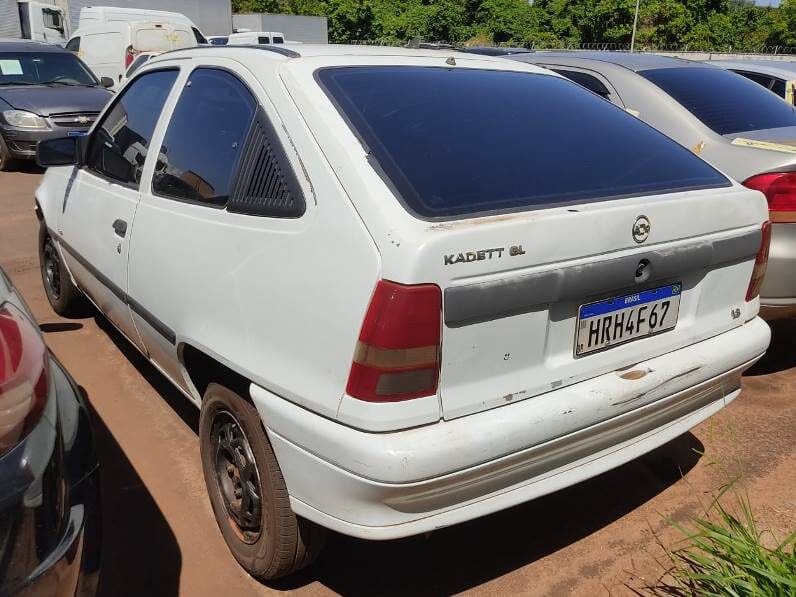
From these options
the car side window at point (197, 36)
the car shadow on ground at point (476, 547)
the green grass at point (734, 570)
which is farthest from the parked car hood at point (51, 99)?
the green grass at point (734, 570)

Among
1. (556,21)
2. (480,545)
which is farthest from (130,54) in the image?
(556,21)

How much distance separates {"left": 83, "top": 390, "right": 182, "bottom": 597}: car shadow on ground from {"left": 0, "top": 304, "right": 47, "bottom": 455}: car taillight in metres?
0.62

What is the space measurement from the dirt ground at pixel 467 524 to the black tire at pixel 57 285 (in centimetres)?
91

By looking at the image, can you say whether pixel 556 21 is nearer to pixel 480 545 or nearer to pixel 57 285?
pixel 57 285

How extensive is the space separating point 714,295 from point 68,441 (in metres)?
2.07

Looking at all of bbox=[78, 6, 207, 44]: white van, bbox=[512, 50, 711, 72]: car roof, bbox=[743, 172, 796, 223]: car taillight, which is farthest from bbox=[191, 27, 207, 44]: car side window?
bbox=[743, 172, 796, 223]: car taillight

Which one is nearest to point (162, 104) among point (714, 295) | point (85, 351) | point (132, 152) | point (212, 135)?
point (132, 152)

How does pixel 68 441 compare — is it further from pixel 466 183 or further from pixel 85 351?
pixel 85 351

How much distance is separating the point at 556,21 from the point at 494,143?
146 feet

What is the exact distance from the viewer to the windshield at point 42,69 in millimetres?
10133

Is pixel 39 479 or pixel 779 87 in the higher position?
pixel 779 87

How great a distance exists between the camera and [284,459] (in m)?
2.09

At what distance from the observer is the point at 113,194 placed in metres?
3.23

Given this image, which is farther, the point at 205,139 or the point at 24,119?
the point at 24,119
